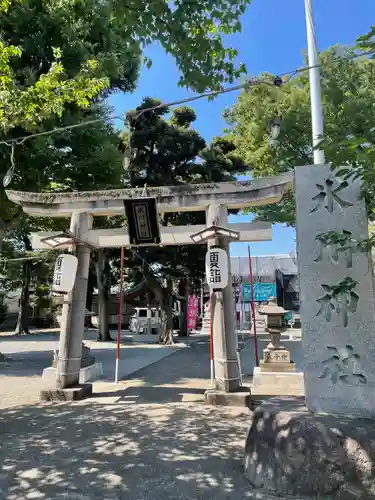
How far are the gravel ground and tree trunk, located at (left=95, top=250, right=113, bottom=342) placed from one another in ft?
44.4

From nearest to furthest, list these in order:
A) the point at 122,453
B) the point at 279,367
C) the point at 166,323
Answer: the point at 122,453
the point at 279,367
the point at 166,323

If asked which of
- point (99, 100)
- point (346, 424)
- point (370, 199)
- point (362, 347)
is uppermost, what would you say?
point (99, 100)

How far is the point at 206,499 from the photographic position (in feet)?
10.9

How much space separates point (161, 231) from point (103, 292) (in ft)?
45.4

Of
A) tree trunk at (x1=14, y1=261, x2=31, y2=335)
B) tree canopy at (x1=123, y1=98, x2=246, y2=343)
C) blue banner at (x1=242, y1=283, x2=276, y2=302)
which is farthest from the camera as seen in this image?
blue banner at (x1=242, y1=283, x2=276, y2=302)

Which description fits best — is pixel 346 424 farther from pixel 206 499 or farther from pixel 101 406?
pixel 101 406

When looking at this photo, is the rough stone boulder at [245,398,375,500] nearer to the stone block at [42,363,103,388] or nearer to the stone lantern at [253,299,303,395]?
the stone lantern at [253,299,303,395]

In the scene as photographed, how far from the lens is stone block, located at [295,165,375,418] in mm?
3670

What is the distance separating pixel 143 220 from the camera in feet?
24.6

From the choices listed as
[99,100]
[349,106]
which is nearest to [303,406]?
[349,106]

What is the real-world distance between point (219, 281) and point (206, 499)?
396 cm

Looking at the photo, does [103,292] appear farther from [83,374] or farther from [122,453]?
[122,453]

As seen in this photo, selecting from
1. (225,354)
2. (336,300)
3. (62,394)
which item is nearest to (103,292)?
(62,394)

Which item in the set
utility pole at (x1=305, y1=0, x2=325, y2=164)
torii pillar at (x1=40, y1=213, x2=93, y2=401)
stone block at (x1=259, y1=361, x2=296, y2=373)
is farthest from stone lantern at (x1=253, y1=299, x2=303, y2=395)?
utility pole at (x1=305, y1=0, x2=325, y2=164)
